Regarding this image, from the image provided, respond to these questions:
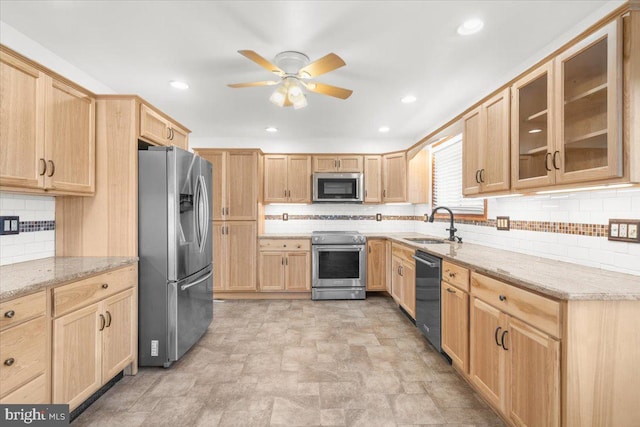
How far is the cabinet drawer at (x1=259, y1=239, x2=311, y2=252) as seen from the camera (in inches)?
162

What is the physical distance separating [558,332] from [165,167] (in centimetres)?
268

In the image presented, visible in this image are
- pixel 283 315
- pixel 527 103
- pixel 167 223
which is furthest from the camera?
pixel 283 315

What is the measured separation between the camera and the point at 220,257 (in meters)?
4.06

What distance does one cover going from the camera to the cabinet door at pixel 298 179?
4.48 m

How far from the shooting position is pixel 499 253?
2.36 meters

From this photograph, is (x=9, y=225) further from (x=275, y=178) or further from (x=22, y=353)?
(x=275, y=178)

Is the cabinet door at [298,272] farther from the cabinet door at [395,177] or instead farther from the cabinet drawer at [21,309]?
the cabinet drawer at [21,309]

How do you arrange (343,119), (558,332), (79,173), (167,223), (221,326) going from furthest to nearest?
(343,119)
(221,326)
(167,223)
(79,173)
(558,332)

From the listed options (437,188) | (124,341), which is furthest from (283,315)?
(437,188)

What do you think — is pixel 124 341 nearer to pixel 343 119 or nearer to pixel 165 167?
pixel 165 167

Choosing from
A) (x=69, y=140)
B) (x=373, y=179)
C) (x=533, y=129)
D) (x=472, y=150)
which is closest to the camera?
(x=533, y=129)

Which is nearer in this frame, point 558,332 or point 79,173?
point 558,332

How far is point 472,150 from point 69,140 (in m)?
3.15

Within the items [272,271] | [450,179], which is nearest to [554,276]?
[450,179]
